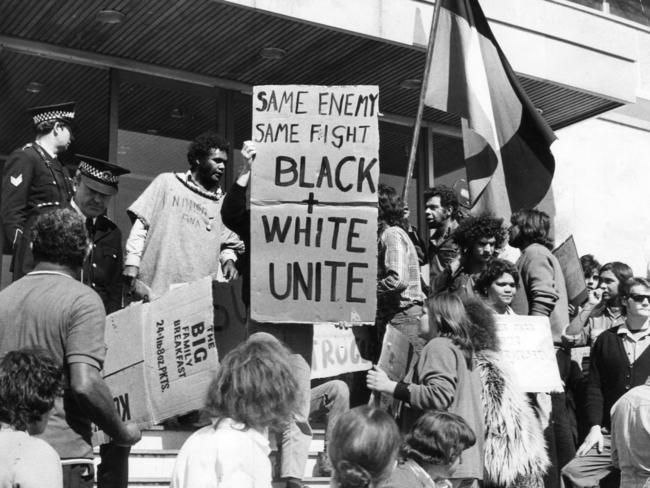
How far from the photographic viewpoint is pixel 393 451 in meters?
3.96

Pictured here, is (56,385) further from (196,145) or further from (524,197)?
(524,197)

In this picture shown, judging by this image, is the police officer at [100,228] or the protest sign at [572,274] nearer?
the police officer at [100,228]

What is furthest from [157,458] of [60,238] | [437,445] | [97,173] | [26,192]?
[60,238]

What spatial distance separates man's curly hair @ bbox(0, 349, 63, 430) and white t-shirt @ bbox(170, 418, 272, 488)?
54cm

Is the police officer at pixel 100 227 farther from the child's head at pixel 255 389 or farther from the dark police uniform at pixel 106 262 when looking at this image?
the child's head at pixel 255 389

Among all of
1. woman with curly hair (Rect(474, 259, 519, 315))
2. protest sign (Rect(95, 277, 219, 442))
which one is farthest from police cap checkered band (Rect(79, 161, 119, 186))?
woman with curly hair (Rect(474, 259, 519, 315))

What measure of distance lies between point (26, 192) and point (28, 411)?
304cm

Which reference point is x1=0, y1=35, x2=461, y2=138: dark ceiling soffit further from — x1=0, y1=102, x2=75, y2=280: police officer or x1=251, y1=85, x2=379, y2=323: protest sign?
x1=251, y1=85, x2=379, y2=323: protest sign

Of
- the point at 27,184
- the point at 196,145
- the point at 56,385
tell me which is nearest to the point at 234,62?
the point at 196,145

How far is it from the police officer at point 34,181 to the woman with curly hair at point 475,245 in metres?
2.62

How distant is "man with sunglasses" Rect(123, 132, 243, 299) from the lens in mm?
7465

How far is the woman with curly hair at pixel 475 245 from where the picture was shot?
775cm

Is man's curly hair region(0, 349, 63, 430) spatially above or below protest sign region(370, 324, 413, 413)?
below

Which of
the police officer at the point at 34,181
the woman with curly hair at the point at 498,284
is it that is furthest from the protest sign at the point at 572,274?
the police officer at the point at 34,181
